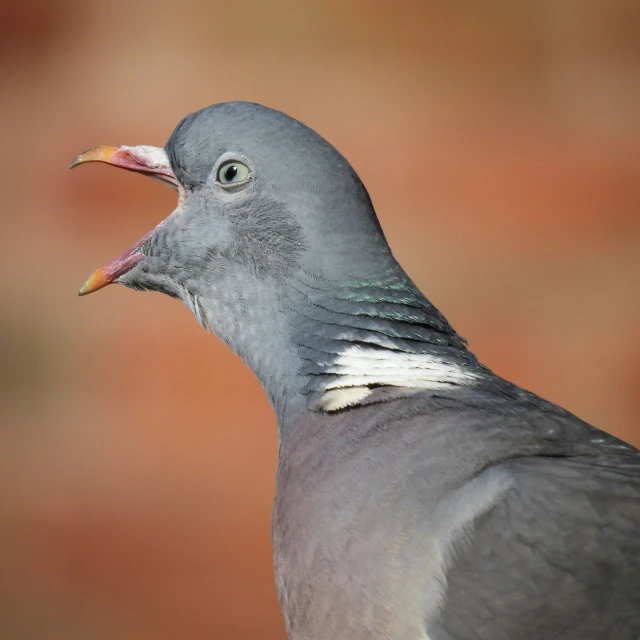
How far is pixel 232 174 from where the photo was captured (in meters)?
1.48

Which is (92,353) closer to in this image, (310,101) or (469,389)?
(310,101)

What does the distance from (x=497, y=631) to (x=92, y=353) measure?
2.70 metres

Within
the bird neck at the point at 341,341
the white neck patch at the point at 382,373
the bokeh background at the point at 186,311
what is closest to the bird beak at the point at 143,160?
the bird neck at the point at 341,341

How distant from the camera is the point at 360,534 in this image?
1202mm

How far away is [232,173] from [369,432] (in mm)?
449

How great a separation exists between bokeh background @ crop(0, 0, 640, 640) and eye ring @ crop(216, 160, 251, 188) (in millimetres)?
1989

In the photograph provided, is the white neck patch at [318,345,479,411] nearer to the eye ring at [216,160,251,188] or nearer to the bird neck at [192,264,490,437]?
the bird neck at [192,264,490,437]

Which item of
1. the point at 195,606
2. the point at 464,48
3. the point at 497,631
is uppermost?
the point at 464,48

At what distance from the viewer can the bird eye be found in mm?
1465

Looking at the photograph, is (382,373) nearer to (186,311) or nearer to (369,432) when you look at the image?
(369,432)

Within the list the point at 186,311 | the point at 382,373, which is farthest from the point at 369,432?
the point at 186,311

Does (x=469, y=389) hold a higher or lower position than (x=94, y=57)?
lower

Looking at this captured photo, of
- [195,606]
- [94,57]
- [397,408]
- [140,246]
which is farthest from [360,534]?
[94,57]

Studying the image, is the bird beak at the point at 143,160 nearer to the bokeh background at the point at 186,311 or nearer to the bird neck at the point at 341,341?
the bird neck at the point at 341,341
